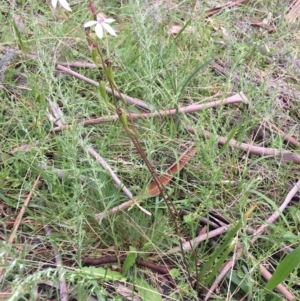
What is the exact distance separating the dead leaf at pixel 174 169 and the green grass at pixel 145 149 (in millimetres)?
22

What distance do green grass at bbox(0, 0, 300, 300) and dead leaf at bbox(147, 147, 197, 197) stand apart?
0.9 inches

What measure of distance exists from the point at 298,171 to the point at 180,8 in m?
1.01

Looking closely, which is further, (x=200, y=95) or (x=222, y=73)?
(x=222, y=73)

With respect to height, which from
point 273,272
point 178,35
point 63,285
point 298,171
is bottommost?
point 63,285

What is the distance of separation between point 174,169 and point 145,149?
0.13m

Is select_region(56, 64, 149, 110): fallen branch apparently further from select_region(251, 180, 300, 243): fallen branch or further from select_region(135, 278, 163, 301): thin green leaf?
select_region(135, 278, 163, 301): thin green leaf

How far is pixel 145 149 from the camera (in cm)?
165

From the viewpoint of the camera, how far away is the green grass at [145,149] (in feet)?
4.51

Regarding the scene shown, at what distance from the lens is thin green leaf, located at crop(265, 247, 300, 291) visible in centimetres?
129

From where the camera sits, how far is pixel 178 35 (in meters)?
2.07

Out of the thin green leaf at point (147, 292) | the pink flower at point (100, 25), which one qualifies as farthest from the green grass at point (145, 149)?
the pink flower at point (100, 25)

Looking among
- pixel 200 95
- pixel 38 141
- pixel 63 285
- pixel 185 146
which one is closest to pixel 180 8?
pixel 200 95

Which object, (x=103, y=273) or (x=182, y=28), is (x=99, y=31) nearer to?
(x=103, y=273)

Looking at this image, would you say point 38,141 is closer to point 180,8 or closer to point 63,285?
point 63,285
